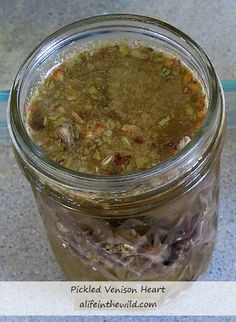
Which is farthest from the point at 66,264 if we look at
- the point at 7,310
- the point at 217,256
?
the point at 217,256
